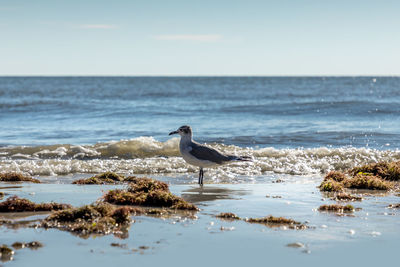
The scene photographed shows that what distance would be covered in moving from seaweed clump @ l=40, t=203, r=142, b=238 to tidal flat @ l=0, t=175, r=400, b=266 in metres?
0.12

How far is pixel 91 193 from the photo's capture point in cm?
866

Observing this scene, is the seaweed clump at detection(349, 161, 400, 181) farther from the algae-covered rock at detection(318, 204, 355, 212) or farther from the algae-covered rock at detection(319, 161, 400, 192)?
the algae-covered rock at detection(318, 204, 355, 212)

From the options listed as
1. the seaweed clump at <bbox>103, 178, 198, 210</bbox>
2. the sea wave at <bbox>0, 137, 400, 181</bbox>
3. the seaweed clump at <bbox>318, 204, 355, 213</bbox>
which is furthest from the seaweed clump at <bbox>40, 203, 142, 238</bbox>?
the sea wave at <bbox>0, 137, 400, 181</bbox>

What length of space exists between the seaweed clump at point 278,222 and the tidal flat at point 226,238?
0.09 meters

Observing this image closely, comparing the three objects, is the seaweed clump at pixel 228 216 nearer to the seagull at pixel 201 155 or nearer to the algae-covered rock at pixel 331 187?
the algae-covered rock at pixel 331 187

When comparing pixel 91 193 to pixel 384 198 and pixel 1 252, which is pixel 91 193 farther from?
pixel 384 198

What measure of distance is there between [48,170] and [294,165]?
20.3ft

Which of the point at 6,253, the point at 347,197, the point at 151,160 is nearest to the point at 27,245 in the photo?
the point at 6,253

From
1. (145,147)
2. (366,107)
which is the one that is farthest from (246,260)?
(366,107)

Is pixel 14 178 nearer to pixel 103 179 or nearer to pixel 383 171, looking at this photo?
pixel 103 179

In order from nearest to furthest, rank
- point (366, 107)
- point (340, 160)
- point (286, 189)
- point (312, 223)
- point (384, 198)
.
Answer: point (312, 223) < point (384, 198) < point (286, 189) < point (340, 160) < point (366, 107)

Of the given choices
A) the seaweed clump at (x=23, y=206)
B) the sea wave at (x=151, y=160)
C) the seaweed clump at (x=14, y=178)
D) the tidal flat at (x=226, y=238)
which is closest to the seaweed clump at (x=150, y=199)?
the tidal flat at (x=226, y=238)

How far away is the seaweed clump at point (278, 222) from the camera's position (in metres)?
6.02

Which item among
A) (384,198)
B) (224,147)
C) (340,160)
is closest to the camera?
(384,198)
